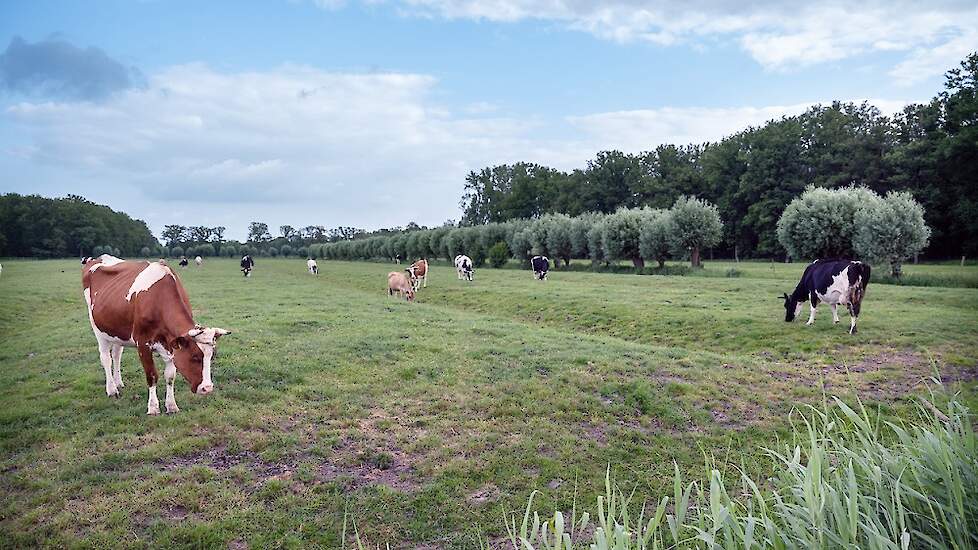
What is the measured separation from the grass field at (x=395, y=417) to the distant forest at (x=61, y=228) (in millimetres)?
742

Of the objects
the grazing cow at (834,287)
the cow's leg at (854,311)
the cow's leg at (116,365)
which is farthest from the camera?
the grazing cow at (834,287)

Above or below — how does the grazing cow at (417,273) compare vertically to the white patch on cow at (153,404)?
above

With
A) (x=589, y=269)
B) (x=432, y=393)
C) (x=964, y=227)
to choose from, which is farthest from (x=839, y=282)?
(x=964, y=227)

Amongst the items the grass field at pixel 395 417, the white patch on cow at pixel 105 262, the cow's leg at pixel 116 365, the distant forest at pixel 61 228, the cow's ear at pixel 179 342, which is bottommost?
the grass field at pixel 395 417

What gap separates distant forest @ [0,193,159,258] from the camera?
14508 mm

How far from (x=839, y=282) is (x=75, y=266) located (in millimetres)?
23632

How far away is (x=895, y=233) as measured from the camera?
33.4 metres

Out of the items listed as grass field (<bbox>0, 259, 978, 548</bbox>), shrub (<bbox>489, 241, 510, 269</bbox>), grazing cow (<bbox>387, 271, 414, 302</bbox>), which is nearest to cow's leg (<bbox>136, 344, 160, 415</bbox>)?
grass field (<bbox>0, 259, 978, 548</bbox>)

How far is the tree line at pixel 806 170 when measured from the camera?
50.0 metres

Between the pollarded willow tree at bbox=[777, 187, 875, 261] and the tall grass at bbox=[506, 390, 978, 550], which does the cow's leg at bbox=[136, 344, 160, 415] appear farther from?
the pollarded willow tree at bbox=[777, 187, 875, 261]

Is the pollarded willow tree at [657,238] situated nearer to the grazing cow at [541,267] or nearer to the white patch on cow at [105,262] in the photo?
the grazing cow at [541,267]

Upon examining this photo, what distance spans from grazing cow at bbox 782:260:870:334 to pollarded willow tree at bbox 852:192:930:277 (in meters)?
20.6

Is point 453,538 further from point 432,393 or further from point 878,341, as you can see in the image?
point 878,341

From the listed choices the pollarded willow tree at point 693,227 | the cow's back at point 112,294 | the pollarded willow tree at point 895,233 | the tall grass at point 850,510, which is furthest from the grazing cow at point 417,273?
the tall grass at point 850,510
